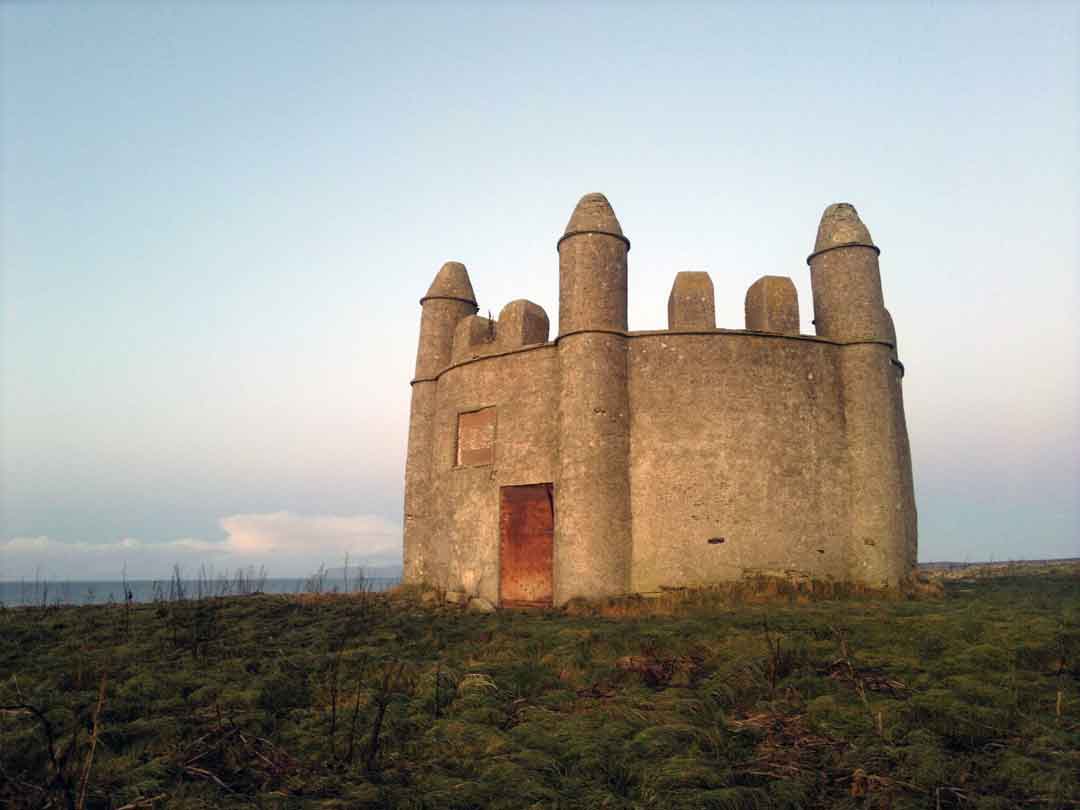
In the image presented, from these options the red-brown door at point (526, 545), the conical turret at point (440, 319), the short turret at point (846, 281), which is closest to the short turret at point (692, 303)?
the short turret at point (846, 281)

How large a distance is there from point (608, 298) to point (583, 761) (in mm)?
10125

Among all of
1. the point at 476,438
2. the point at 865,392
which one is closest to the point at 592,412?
the point at 476,438

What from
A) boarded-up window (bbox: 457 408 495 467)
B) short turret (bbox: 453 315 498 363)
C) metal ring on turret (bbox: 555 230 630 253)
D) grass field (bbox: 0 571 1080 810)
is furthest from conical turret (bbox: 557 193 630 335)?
grass field (bbox: 0 571 1080 810)

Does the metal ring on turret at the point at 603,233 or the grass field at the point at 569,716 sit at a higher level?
the metal ring on turret at the point at 603,233

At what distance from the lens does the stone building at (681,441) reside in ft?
41.2

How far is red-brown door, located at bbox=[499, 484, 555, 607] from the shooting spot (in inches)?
534

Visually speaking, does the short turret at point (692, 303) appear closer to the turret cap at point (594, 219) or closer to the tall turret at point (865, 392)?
the turret cap at point (594, 219)

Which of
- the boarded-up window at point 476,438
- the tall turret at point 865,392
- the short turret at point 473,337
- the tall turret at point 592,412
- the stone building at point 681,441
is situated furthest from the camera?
the short turret at point 473,337

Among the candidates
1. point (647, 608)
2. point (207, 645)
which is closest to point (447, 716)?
point (207, 645)

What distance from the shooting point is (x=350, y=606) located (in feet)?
47.4

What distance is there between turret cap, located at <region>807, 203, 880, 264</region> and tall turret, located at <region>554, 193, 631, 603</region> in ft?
13.4

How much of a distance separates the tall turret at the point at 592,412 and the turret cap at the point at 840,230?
4.09 meters

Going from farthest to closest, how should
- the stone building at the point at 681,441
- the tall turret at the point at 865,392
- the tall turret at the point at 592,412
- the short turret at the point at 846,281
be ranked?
the short turret at the point at 846,281
the tall turret at the point at 865,392
the stone building at the point at 681,441
the tall turret at the point at 592,412

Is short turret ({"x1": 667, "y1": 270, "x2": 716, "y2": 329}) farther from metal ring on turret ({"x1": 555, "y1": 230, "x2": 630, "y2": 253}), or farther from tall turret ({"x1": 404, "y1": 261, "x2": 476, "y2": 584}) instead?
tall turret ({"x1": 404, "y1": 261, "x2": 476, "y2": 584})
